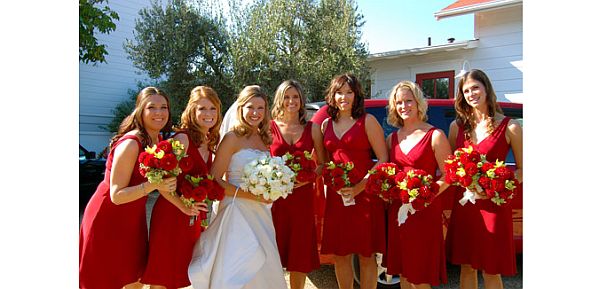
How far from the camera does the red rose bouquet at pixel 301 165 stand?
3.55 meters

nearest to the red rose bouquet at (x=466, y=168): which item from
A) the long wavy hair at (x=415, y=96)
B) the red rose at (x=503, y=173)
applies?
the red rose at (x=503, y=173)

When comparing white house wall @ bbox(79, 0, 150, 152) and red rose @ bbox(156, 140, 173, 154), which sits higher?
white house wall @ bbox(79, 0, 150, 152)

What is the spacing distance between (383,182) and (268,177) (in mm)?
923

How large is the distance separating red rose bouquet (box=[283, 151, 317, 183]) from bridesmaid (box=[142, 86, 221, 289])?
0.67m

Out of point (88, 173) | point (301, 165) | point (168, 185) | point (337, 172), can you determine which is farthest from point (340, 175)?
point (88, 173)

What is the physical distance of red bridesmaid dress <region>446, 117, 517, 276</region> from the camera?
3.43 m

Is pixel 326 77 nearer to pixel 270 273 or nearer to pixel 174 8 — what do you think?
pixel 174 8

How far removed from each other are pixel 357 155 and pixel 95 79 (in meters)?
18.2

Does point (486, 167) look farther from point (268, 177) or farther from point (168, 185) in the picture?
point (168, 185)

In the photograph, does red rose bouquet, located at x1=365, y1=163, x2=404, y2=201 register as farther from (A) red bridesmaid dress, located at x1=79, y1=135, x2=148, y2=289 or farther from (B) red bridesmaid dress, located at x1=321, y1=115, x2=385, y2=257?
(A) red bridesmaid dress, located at x1=79, y1=135, x2=148, y2=289

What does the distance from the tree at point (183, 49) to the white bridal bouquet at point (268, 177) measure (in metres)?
10.8

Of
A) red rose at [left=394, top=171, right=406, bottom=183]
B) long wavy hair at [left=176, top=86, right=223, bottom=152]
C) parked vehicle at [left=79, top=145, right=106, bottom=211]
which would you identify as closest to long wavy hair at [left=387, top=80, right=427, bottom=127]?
red rose at [left=394, top=171, right=406, bottom=183]

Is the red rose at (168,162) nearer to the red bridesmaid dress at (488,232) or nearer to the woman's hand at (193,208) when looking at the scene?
the woman's hand at (193,208)
